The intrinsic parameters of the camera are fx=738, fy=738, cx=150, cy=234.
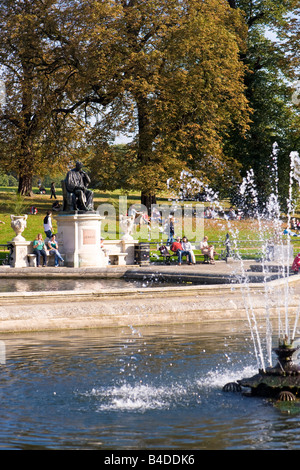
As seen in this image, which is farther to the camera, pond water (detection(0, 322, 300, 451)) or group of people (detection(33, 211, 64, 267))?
group of people (detection(33, 211, 64, 267))

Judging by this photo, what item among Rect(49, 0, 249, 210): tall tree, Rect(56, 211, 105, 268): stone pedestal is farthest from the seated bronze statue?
Rect(49, 0, 249, 210): tall tree

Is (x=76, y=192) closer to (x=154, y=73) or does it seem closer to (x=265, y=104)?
(x=154, y=73)

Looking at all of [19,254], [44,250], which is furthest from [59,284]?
[19,254]

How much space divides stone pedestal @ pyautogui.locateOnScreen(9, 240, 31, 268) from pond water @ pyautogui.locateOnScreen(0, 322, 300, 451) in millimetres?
11370

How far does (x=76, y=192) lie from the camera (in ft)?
72.9

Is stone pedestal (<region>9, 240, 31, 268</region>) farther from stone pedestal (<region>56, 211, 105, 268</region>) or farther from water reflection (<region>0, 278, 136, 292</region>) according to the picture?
water reflection (<region>0, 278, 136, 292</region>)

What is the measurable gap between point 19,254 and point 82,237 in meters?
1.98

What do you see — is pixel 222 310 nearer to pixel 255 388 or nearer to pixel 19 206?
pixel 255 388

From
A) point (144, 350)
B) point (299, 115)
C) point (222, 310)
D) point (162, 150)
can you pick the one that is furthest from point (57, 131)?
point (144, 350)

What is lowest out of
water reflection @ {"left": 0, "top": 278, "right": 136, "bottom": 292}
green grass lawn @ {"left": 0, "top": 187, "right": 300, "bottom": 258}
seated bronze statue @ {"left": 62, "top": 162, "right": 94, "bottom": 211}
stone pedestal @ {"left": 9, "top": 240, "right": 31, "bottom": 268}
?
water reflection @ {"left": 0, "top": 278, "right": 136, "bottom": 292}

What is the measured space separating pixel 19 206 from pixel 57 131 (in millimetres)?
6954

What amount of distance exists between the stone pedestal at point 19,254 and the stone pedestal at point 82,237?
4.10ft

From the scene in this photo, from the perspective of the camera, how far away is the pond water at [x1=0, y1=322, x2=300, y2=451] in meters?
6.25
